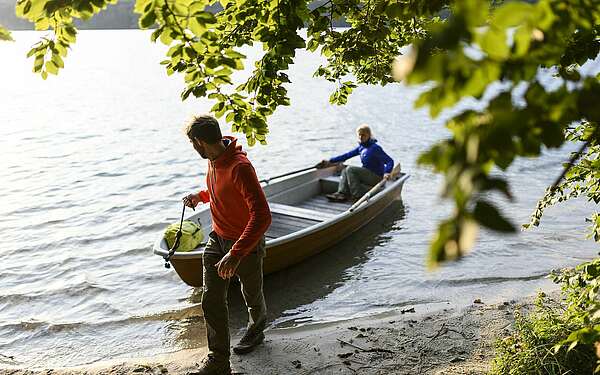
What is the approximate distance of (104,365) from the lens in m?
6.45

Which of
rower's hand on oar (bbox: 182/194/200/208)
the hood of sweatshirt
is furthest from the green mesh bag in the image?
the hood of sweatshirt

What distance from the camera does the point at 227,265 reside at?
4703mm

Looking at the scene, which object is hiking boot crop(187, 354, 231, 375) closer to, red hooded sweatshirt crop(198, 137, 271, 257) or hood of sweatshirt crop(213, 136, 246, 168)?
red hooded sweatshirt crop(198, 137, 271, 257)

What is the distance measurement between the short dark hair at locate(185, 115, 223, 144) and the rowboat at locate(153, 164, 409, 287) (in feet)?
10.2

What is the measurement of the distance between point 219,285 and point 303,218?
4.64 metres

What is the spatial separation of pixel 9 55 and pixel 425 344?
7689cm

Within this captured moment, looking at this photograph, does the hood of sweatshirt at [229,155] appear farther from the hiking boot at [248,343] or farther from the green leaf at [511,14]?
the green leaf at [511,14]

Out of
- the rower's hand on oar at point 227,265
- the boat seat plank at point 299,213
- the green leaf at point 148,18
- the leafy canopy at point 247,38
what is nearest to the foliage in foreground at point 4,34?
the leafy canopy at point 247,38

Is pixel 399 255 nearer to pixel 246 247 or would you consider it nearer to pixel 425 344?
pixel 425 344

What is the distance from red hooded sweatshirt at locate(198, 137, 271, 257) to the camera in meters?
4.61

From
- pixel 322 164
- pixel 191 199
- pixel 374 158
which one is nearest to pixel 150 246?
pixel 322 164

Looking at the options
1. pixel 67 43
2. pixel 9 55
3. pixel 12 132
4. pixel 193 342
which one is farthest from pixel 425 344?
pixel 9 55

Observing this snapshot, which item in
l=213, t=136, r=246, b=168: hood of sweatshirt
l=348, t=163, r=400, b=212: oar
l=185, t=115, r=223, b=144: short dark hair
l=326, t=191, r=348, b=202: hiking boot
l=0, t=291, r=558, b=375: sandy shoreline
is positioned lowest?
l=0, t=291, r=558, b=375: sandy shoreline

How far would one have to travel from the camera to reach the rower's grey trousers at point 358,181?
11.6 metres
